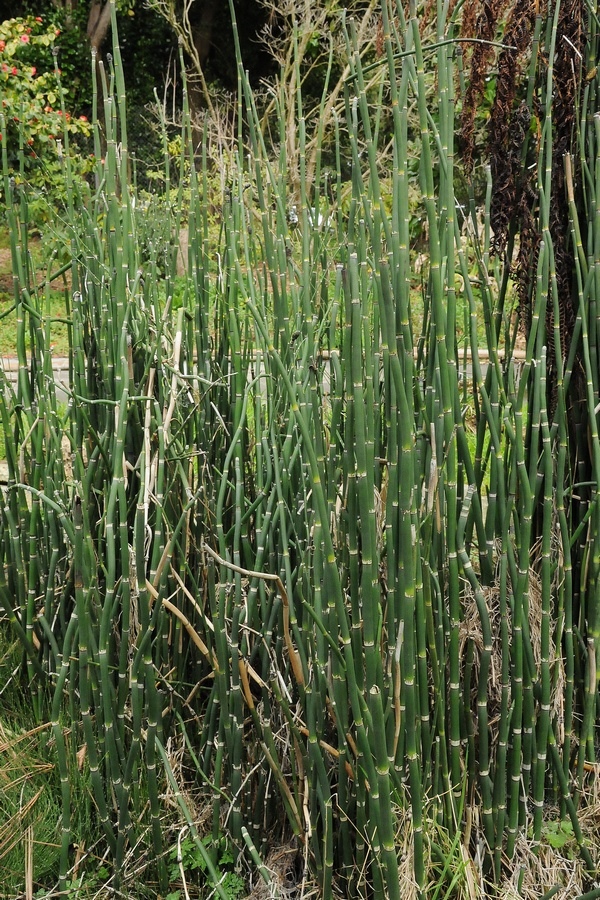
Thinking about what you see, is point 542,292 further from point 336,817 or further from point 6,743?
point 6,743

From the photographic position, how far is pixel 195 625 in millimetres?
1487

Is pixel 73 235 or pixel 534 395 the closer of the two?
pixel 534 395

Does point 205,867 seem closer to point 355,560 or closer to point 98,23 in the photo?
point 355,560

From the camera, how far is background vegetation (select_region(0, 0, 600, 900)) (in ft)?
3.56

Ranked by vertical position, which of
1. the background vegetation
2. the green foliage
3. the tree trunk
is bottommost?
the green foliage

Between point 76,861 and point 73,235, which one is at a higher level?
point 73,235

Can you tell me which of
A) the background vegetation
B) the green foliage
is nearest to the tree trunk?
the background vegetation

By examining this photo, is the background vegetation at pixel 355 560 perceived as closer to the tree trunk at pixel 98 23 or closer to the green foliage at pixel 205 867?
the green foliage at pixel 205 867

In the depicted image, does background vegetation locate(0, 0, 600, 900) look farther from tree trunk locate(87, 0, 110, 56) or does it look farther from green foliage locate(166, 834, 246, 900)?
tree trunk locate(87, 0, 110, 56)

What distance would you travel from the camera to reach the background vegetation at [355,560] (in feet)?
3.56

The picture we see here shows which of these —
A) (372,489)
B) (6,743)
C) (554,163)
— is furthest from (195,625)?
(554,163)

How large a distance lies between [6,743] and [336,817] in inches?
22.9

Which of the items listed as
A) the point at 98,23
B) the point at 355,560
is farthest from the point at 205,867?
the point at 98,23

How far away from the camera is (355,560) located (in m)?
1.11
